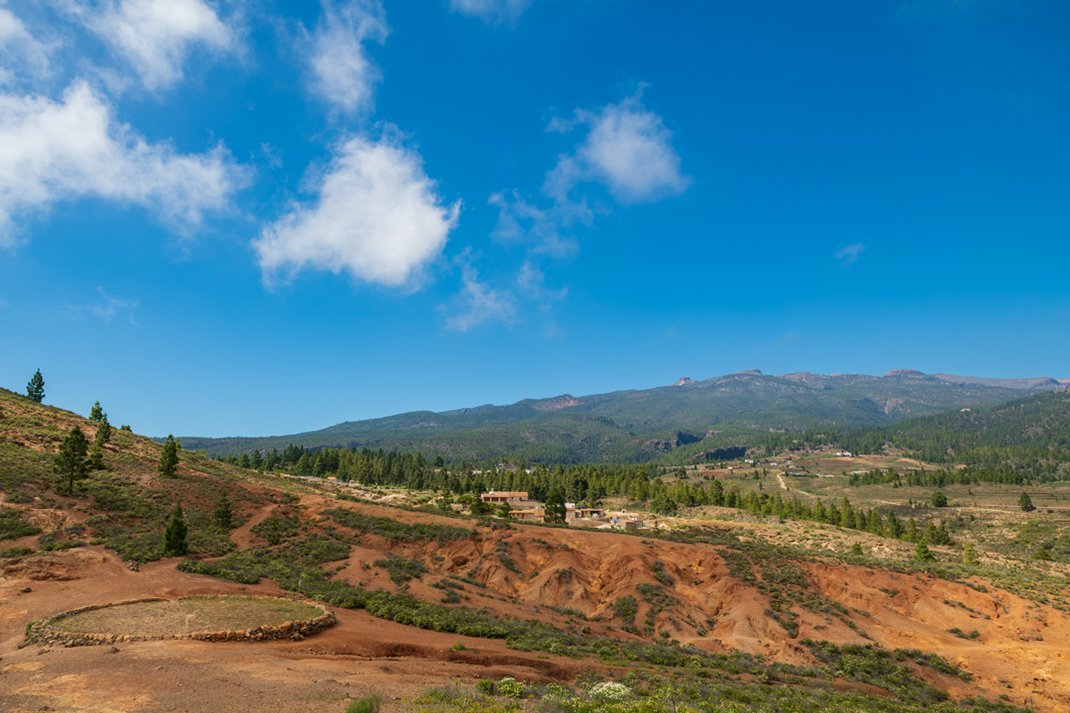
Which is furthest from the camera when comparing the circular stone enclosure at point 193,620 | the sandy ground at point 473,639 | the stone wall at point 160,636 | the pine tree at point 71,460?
the pine tree at point 71,460

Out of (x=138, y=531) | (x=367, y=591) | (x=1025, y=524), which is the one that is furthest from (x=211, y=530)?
(x=1025, y=524)

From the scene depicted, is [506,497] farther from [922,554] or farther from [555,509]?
[922,554]

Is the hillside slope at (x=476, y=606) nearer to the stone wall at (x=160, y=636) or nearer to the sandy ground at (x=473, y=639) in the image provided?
the sandy ground at (x=473, y=639)

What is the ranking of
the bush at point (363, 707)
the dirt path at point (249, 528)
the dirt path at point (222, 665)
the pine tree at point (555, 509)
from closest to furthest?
the bush at point (363, 707), the dirt path at point (222, 665), the dirt path at point (249, 528), the pine tree at point (555, 509)

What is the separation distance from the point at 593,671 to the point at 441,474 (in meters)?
115

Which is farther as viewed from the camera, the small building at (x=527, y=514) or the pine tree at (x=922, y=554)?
the small building at (x=527, y=514)

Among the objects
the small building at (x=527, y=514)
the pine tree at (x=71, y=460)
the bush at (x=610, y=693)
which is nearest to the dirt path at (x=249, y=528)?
the pine tree at (x=71, y=460)

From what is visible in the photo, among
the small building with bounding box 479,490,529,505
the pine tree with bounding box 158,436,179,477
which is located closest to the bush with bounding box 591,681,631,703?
the pine tree with bounding box 158,436,179,477

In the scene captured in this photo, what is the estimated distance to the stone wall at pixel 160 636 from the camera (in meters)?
18.1

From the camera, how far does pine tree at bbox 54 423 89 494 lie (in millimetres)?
36719

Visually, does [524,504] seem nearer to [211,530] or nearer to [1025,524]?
[211,530]

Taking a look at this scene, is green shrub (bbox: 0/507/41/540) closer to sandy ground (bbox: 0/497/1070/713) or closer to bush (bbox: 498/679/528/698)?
sandy ground (bbox: 0/497/1070/713)

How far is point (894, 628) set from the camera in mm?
33688

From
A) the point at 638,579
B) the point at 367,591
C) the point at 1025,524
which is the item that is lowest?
the point at 1025,524
